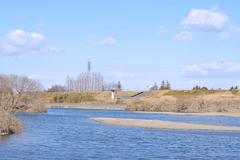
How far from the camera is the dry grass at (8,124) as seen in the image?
2875 centimetres

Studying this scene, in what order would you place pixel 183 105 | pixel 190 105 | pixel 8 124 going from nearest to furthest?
pixel 8 124
pixel 190 105
pixel 183 105

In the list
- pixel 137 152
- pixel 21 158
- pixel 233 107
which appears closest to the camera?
pixel 21 158

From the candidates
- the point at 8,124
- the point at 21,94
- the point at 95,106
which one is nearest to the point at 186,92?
the point at 95,106

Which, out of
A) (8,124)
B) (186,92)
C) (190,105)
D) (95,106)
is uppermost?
(186,92)

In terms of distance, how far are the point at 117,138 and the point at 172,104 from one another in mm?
57734

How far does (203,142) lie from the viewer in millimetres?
27672

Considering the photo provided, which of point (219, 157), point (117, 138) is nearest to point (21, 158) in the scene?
point (117, 138)

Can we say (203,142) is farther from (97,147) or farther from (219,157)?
(97,147)

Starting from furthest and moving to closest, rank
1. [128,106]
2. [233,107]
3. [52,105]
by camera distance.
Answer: [52,105]
[128,106]
[233,107]

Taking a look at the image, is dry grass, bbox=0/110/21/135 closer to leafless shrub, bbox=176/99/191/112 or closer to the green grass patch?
leafless shrub, bbox=176/99/191/112

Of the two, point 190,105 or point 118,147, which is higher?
point 190,105

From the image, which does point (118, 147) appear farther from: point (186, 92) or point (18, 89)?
point (186, 92)

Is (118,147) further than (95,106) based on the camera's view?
No

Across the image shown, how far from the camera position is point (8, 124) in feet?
98.1
